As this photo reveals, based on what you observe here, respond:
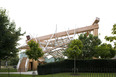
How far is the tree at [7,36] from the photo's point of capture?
603 inches

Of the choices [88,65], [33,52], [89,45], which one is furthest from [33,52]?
[89,45]

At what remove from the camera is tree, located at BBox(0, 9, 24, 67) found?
603 inches

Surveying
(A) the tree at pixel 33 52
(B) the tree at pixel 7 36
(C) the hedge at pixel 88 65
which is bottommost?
(C) the hedge at pixel 88 65

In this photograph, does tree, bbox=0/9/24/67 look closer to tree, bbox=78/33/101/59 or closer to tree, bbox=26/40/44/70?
tree, bbox=26/40/44/70

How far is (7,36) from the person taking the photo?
15344mm

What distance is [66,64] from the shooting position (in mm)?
22078

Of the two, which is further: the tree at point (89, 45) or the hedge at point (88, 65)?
the tree at point (89, 45)

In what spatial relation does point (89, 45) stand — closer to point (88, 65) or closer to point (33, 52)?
point (88, 65)

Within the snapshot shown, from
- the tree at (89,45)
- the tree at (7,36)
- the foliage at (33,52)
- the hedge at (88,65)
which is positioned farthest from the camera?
the tree at (89,45)

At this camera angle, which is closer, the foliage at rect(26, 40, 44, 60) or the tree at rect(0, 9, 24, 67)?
the tree at rect(0, 9, 24, 67)

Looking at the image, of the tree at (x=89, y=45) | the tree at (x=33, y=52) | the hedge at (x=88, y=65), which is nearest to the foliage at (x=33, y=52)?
the tree at (x=33, y=52)

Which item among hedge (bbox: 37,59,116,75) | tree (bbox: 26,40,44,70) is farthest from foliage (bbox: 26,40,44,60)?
hedge (bbox: 37,59,116,75)

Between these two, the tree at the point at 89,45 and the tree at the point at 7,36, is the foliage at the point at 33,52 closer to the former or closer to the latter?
the tree at the point at 7,36

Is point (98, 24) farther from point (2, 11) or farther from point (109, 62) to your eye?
point (2, 11)
